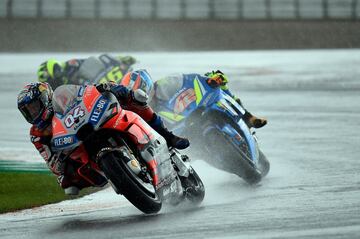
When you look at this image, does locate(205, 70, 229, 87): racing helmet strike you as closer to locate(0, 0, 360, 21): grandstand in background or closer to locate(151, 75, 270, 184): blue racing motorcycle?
locate(151, 75, 270, 184): blue racing motorcycle

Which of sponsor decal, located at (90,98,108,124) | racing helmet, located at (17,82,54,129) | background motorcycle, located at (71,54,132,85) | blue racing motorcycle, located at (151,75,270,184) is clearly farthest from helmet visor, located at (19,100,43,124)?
background motorcycle, located at (71,54,132,85)

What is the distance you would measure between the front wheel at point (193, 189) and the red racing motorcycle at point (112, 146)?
0.27m

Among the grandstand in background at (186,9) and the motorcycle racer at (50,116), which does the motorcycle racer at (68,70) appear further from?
the grandstand in background at (186,9)

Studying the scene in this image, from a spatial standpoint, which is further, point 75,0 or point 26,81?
point 75,0

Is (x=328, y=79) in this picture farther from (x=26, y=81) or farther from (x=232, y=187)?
(x=232, y=187)

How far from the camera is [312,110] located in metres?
19.2

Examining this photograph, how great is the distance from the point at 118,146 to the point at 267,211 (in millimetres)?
1466

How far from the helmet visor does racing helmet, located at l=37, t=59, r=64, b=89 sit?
25.3ft

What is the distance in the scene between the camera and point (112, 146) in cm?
934

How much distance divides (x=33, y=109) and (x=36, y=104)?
0.06m

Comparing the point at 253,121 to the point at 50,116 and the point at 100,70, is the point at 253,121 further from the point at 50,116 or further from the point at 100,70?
the point at 100,70

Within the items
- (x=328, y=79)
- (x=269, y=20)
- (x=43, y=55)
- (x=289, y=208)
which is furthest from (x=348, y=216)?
(x=269, y=20)

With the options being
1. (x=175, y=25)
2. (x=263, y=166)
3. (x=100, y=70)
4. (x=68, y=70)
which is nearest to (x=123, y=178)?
(x=263, y=166)

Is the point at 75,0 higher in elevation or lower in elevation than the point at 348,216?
lower
